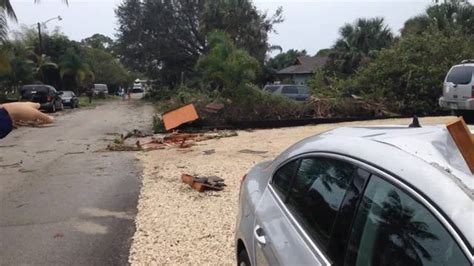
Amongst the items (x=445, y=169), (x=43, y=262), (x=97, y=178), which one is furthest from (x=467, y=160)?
(x=97, y=178)

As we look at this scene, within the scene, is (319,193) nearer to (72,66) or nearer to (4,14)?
(4,14)

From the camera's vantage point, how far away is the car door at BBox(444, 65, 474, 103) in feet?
48.6

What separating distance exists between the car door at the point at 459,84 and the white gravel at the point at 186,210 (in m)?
5.59

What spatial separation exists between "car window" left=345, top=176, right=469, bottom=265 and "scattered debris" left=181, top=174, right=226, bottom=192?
6183 mm

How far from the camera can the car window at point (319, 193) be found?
2482mm

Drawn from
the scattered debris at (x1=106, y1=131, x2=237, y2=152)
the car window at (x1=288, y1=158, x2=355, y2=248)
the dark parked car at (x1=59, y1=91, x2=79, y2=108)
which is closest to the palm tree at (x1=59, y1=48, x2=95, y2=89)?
the dark parked car at (x1=59, y1=91, x2=79, y2=108)

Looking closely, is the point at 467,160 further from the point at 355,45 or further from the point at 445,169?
the point at 355,45

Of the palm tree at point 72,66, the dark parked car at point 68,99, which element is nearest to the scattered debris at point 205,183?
the dark parked car at point 68,99

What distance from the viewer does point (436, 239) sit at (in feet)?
5.91

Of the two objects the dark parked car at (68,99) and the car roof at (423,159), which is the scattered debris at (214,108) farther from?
the dark parked car at (68,99)

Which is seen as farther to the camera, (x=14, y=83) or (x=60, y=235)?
(x=14, y=83)

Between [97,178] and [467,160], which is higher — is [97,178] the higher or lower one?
the lower one

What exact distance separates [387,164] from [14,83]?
4220 cm

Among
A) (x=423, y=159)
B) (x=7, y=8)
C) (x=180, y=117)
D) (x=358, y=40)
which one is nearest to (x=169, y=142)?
(x=180, y=117)
